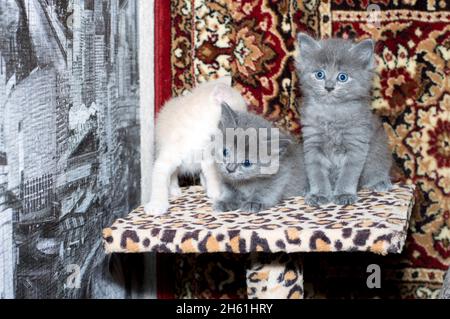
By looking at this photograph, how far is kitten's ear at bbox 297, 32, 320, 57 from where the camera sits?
1.99 m

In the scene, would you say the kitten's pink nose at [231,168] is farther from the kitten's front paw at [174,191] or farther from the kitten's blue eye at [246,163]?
the kitten's front paw at [174,191]

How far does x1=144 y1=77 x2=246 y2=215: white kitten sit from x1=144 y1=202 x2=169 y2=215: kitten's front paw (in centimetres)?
4

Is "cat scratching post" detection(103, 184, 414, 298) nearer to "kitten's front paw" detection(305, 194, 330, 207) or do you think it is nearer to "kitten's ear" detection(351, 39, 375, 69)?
"kitten's front paw" detection(305, 194, 330, 207)

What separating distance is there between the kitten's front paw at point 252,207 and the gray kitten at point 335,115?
17 centimetres

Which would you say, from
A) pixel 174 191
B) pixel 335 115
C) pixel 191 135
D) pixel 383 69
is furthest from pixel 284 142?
pixel 383 69

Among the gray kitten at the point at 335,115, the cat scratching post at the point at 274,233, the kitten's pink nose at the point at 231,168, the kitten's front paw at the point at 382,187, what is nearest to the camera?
the cat scratching post at the point at 274,233

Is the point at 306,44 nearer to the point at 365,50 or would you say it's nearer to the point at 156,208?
the point at 365,50

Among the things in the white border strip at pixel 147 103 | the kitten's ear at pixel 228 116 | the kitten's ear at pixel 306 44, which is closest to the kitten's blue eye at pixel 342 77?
the kitten's ear at pixel 306 44

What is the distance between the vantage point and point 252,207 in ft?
6.08

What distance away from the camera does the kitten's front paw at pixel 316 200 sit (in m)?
1.91

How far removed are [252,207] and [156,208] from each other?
0.30 m

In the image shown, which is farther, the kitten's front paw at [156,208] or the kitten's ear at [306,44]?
the kitten's ear at [306,44]

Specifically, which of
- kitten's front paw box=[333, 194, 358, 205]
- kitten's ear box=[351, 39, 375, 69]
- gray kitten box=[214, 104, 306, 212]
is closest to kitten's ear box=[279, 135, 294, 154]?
gray kitten box=[214, 104, 306, 212]

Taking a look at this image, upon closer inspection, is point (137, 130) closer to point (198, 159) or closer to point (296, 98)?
point (198, 159)
